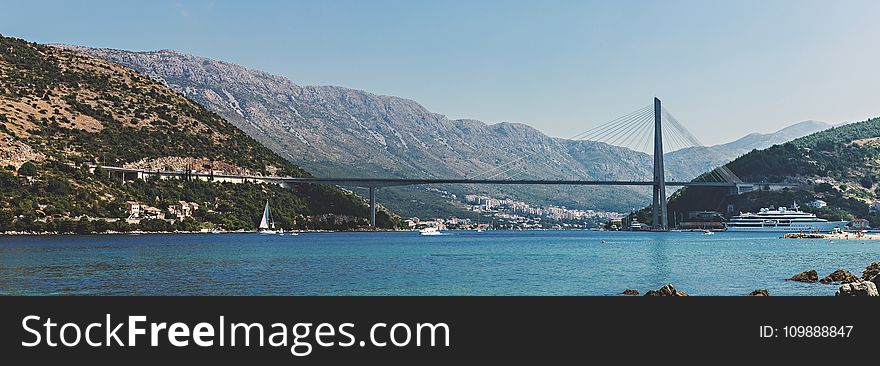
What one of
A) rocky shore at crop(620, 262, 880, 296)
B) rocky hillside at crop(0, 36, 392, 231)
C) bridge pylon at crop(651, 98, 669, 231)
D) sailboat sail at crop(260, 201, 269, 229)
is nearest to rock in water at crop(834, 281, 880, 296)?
rocky shore at crop(620, 262, 880, 296)

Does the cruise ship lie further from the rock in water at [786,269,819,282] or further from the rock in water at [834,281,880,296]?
the rock in water at [834,281,880,296]

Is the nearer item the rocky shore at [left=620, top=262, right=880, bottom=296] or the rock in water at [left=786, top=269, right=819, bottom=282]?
the rocky shore at [left=620, top=262, right=880, bottom=296]

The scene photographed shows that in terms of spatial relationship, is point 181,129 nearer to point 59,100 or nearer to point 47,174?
point 59,100

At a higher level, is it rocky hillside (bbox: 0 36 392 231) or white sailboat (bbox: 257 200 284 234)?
rocky hillside (bbox: 0 36 392 231)

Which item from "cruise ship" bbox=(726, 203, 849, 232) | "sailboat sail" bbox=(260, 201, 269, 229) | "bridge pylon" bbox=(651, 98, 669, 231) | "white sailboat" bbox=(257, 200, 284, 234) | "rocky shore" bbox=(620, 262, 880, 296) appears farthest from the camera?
"cruise ship" bbox=(726, 203, 849, 232)

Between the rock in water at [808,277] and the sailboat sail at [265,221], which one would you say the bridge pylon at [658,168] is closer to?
the sailboat sail at [265,221]

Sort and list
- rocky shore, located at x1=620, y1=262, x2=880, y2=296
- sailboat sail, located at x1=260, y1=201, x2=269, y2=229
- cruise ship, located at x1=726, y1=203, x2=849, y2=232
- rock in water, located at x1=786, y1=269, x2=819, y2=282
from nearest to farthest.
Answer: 1. rocky shore, located at x1=620, y1=262, x2=880, y2=296
2. rock in water, located at x1=786, y1=269, x2=819, y2=282
3. sailboat sail, located at x1=260, y1=201, x2=269, y2=229
4. cruise ship, located at x1=726, y1=203, x2=849, y2=232

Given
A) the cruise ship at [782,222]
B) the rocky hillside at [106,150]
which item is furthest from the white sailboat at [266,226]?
the cruise ship at [782,222]
